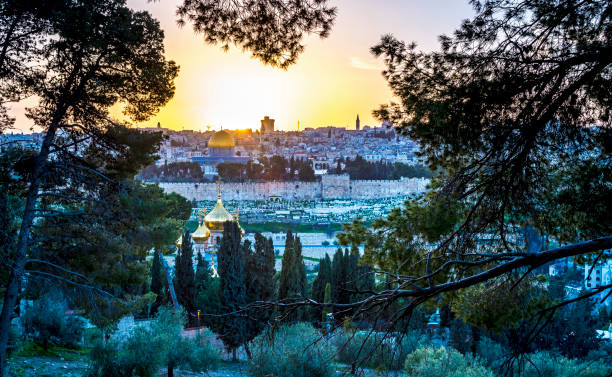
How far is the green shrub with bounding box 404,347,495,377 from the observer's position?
6043mm

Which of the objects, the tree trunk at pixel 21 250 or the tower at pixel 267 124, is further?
the tower at pixel 267 124

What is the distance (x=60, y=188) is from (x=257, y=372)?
3.08 m

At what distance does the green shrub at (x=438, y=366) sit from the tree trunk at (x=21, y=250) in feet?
14.0

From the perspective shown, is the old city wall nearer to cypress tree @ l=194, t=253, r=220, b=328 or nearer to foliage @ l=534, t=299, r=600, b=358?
cypress tree @ l=194, t=253, r=220, b=328

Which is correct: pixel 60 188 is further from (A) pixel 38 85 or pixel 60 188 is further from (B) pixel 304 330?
(B) pixel 304 330

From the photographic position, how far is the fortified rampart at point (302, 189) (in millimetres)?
48688

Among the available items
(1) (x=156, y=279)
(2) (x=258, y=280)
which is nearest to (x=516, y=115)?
(2) (x=258, y=280)

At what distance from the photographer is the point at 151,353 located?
660 cm

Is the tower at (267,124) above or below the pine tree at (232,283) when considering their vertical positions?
above

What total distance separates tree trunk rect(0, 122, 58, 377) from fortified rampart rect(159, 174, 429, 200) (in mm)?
44212

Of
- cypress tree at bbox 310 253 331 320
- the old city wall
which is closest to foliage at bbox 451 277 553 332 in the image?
cypress tree at bbox 310 253 331 320

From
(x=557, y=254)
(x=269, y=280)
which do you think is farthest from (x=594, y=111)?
(x=269, y=280)

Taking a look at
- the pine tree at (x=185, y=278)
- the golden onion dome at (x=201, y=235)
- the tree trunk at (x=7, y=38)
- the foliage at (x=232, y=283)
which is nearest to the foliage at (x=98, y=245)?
the tree trunk at (x=7, y=38)

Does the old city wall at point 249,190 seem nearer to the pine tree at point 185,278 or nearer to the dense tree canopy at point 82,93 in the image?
the pine tree at point 185,278
